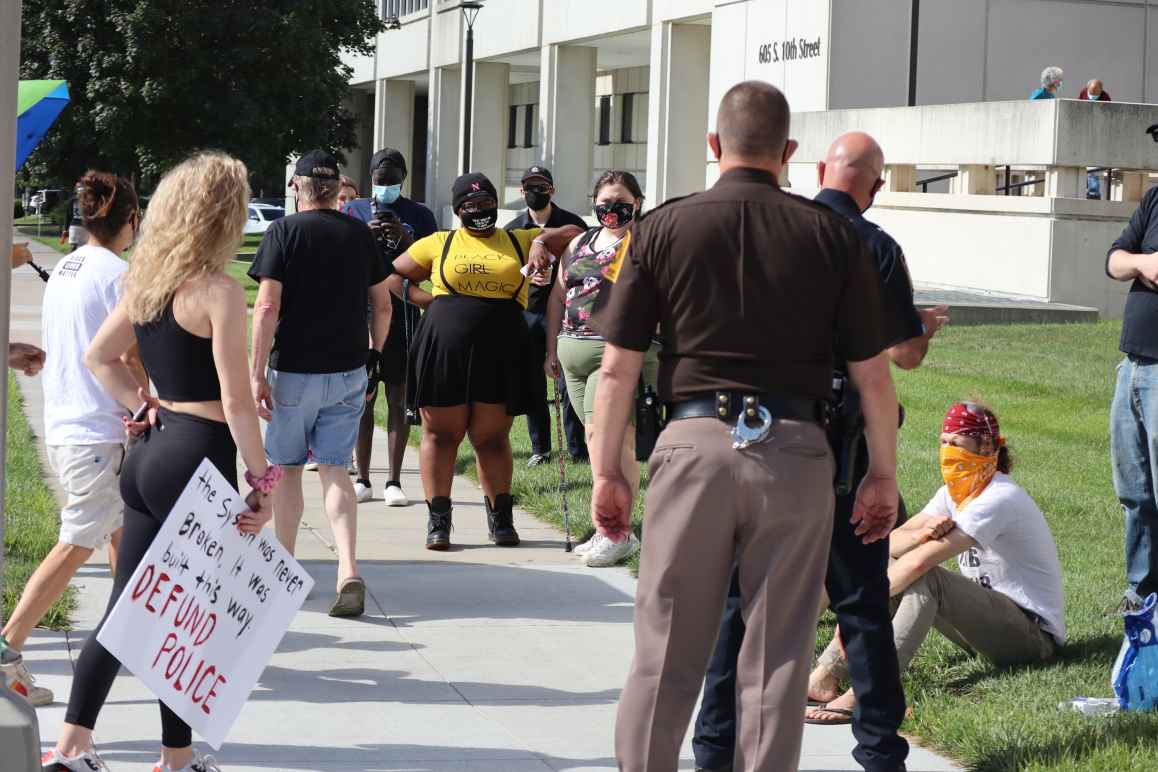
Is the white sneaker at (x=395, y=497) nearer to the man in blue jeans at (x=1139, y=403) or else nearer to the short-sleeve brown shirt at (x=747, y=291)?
the man in blue jeans at (x=1139, y=403)

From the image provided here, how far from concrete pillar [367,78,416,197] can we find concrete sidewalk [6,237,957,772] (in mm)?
50173

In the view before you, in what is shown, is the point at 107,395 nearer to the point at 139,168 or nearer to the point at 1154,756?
the point at 1154,756

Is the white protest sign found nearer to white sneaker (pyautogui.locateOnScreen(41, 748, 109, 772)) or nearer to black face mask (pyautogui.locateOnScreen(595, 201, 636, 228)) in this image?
white sneaker (pyautogui.locateOnScreen(41, 748, 109, 772))

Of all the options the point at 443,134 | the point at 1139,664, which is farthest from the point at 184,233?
the point at 443,134

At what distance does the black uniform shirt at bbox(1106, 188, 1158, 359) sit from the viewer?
20.0ft

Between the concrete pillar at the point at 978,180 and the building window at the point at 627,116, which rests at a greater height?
the building window at the point at 627,116

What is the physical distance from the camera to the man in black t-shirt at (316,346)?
7.15m

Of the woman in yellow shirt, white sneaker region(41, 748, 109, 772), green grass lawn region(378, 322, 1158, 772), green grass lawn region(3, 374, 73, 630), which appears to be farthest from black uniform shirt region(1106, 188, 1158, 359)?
green grass lawn region(3, 374, 73, 630)

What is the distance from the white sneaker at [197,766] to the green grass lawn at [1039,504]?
7.76ft

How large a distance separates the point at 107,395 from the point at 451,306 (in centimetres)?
291

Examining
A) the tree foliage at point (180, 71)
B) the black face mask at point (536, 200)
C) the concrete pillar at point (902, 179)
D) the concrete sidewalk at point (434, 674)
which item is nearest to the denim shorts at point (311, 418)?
the concrete sidewalk at point (434, 674)

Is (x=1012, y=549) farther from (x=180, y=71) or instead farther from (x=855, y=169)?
(x=180, y=71)

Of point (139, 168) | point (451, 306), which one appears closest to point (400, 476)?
point (451, 306)

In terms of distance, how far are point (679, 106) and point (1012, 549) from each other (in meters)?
29.6
